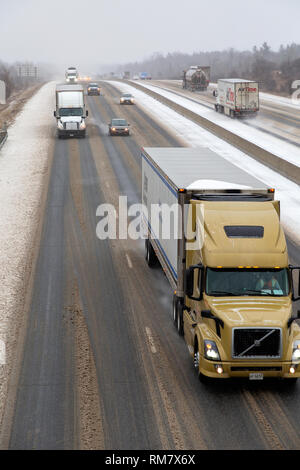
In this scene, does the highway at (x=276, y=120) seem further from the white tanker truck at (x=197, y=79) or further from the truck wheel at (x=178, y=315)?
the truck wheel at (x=178, y=315)

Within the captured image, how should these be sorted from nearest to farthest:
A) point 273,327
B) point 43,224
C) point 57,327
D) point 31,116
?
point 273,327, point 57,327, point 43,224, point 31,116

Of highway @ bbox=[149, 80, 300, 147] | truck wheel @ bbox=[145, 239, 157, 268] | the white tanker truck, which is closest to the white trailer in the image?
truck wheel @ bbox=[145, 239, 157, 268]

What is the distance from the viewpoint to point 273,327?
520 inches

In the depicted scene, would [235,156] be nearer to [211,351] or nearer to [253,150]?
[253,150]

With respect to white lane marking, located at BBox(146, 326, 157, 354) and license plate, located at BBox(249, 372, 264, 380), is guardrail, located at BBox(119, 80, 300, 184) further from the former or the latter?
license plate, located at BBox(249, 372, 264, 380)

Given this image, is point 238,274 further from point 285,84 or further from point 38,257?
point 285,84

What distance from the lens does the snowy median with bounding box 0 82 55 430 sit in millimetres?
17647

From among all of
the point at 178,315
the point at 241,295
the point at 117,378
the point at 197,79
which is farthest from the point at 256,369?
the point at 197,79

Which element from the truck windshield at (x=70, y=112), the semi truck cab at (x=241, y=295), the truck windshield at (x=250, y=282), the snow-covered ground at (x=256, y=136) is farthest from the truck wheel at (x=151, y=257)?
the truck windshield at (x=70, y=112)

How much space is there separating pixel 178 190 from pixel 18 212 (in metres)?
16.5

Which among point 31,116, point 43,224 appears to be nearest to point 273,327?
point 43,224

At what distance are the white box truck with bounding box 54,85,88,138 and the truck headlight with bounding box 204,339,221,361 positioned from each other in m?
40.1

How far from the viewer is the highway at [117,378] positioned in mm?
12234
